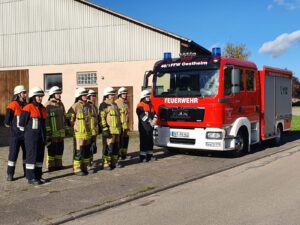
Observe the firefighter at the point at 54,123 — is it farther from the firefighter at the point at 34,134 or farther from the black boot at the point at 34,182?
the black boot at the point at 34,182

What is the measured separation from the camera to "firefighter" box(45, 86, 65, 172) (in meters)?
9.43

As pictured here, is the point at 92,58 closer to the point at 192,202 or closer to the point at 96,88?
the point at 96,88

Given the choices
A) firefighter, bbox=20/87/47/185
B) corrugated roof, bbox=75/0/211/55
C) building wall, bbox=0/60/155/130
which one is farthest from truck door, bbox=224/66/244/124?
building wall, bbox=0/60/155/130

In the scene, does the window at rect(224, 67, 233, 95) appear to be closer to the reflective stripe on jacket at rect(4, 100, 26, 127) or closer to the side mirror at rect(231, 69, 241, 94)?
the side mirror at rect(231, 69, 241, 94)

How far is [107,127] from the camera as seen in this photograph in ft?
32.4

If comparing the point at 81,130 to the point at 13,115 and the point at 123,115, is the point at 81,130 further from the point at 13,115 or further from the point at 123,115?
the point at 123,115

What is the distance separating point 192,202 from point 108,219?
1552mm

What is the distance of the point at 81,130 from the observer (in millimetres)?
9141

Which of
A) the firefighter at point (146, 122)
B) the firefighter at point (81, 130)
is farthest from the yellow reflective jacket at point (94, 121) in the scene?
the firefighter at point (146, 122)

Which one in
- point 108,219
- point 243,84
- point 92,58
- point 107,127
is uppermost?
point 92,58

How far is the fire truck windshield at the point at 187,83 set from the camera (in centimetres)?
1136

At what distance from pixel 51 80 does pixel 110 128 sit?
14.0 m

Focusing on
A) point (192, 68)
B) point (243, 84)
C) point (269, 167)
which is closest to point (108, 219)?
point (269, 167)

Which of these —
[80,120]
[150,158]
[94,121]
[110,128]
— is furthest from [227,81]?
[80,120]
